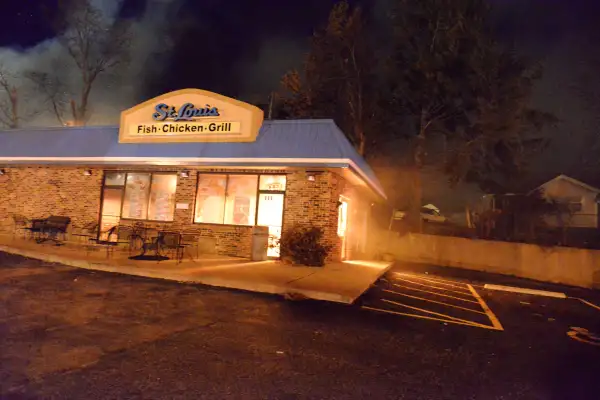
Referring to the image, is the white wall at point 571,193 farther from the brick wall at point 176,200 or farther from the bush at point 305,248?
the bush at point 305,248

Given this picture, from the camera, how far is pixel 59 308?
6562mm

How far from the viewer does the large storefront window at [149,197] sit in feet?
51.3

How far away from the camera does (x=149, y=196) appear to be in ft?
52.1

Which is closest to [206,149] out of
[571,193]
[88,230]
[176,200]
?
[176,200]

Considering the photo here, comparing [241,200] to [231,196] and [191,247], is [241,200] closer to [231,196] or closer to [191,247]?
[231,196]

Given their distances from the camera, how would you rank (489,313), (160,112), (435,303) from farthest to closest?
(160,112) < (435,303) < (489,313)

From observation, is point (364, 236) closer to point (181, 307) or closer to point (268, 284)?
point (268, 284)

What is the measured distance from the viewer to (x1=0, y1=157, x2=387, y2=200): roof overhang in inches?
500

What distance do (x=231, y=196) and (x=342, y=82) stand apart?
1745cm

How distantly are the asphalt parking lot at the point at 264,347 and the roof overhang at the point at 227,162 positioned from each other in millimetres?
4822

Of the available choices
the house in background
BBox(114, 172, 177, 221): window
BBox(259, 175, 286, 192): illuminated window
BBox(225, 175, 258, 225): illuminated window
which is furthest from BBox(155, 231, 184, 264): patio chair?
the house in background

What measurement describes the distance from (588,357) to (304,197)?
9.16 meters

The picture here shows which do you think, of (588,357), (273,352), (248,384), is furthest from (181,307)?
(588,357)

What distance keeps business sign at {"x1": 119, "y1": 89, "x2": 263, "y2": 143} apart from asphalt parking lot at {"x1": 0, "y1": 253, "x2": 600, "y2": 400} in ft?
21.7
